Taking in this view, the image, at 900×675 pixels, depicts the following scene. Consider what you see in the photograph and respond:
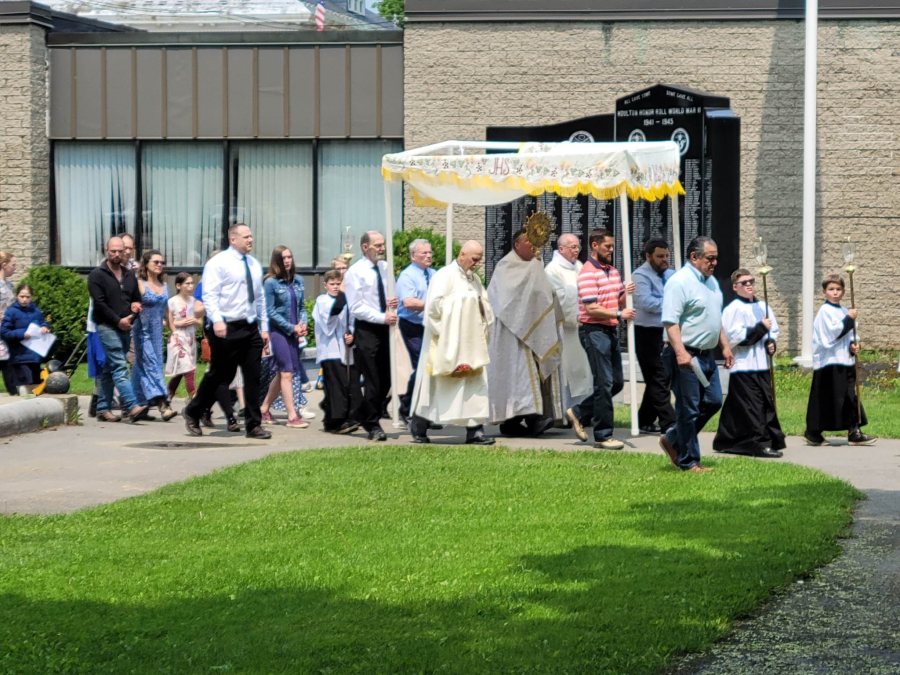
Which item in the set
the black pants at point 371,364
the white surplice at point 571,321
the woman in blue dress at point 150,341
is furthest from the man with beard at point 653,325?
the woman in blue dress at point 150,341

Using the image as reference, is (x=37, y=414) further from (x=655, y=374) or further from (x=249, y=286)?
(x=655, y=374)

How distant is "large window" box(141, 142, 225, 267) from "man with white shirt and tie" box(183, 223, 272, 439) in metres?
9.57

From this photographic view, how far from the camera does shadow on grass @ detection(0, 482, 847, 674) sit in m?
5.47

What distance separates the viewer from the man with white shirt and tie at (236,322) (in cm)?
1228

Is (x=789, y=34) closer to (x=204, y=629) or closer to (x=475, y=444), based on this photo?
(x=475, y=444)

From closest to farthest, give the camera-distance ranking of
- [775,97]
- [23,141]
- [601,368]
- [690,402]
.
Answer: [690,402] → [601,368] → [775,97] → [23,141]

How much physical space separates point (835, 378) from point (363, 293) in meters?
4.21

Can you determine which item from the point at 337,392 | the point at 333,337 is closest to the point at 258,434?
the point at 337,392

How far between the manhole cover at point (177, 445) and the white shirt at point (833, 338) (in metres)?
5.23

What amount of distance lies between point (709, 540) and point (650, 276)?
5.27 meters

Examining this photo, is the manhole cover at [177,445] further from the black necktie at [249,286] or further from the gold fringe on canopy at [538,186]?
the gold fringe on canopy at [538,186]

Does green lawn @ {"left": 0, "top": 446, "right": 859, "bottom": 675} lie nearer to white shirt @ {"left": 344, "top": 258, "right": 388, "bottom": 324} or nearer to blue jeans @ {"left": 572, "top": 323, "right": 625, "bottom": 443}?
blue jeans @ {"left": 572, "top": 323, "right": 625, "bottom": 443}

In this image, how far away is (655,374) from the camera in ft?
41.9

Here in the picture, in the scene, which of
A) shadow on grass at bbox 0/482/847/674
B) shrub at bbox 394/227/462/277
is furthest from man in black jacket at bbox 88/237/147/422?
shadow on grass at bbox 0/482/847/674
